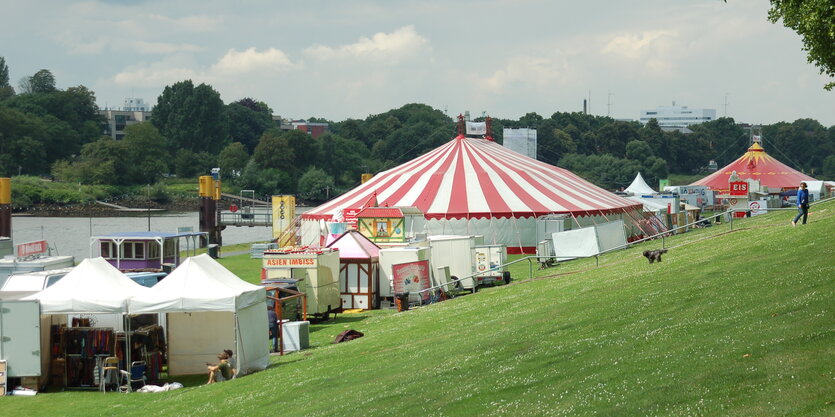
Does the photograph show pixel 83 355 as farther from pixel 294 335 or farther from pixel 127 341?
pixel 294 335

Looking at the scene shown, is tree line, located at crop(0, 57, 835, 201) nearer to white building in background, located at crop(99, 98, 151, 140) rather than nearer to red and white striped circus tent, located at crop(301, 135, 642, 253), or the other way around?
white building in background, located at crop(99, 98, 151, 140)

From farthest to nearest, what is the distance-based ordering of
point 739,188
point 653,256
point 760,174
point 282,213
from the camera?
point 760,174 → point 282,213 → point 739,188 → point 653,256

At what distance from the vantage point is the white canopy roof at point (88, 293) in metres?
16.0

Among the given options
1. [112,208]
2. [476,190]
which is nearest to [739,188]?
[476,190]

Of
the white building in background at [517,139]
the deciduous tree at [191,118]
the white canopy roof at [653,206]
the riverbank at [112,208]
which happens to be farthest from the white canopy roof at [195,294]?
the deciduous tree at [191,118]

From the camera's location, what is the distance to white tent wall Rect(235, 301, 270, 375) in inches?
645

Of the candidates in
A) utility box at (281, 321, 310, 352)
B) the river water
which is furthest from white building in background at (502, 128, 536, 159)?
utility box at (281, 321, 310, 352)

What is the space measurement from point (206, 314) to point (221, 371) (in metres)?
1.96

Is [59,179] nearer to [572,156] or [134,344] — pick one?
[572,156]

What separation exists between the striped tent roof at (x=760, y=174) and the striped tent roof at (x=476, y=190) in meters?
31.3

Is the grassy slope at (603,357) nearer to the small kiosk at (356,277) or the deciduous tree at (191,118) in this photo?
the small kiosk at (356,277)

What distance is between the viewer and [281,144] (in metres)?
118

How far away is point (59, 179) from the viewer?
363 feet

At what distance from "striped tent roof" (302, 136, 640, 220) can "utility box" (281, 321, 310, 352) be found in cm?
1846
